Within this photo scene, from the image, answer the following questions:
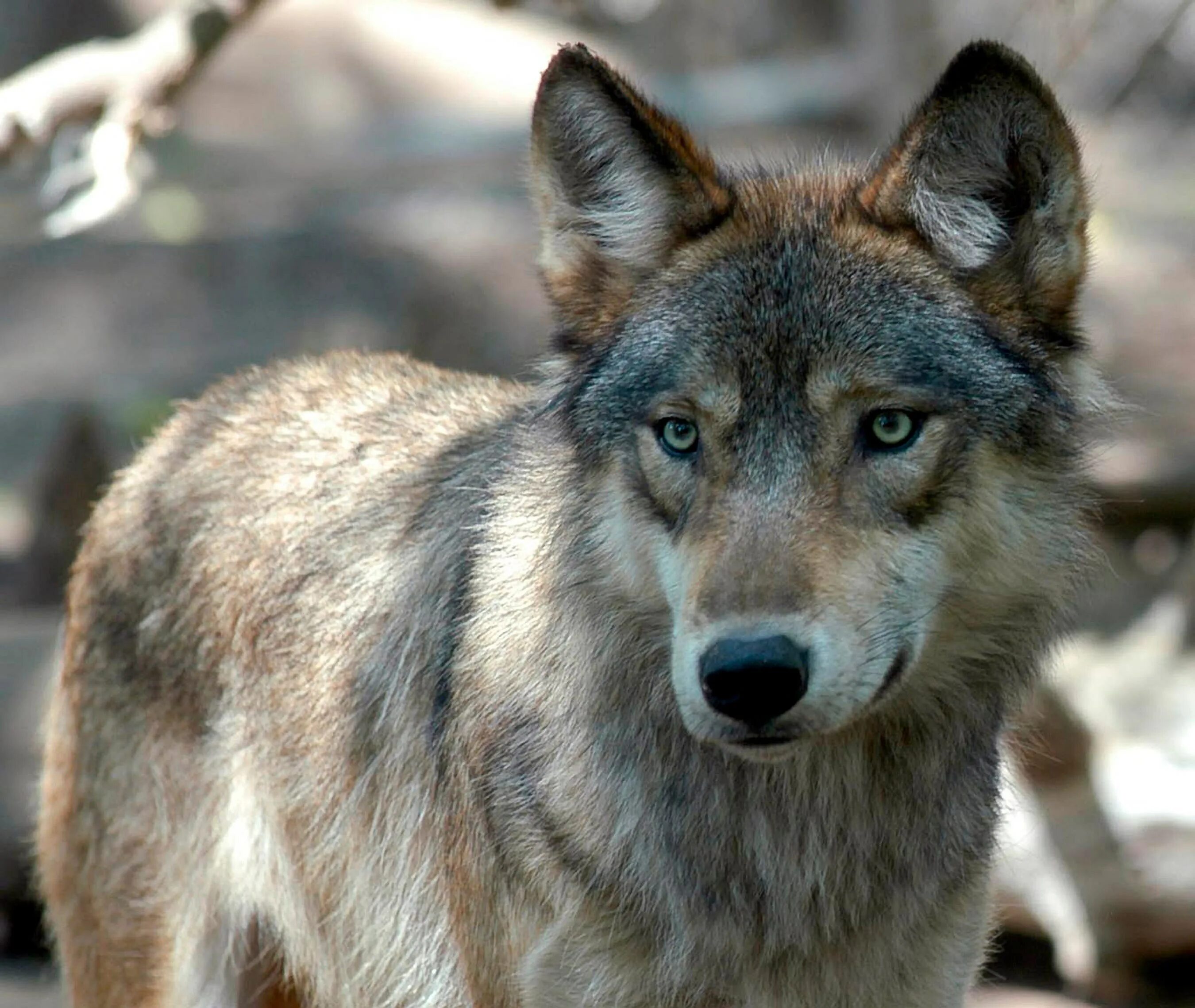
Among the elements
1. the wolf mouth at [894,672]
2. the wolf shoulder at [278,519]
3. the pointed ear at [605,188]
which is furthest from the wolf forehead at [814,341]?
the wolf shoulder at [278,519]

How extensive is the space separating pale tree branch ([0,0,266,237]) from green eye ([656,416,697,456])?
276 centimetres

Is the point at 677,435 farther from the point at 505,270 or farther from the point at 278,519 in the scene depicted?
the point at 505,270

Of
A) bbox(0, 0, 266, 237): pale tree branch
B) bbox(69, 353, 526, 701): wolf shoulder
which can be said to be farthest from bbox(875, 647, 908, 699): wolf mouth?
bbox(0, 0, 266, 237): pale tree branch

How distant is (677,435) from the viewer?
3.67m

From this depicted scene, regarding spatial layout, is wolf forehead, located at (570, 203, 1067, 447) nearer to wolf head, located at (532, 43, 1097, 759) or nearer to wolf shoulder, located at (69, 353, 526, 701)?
wolf head, located at (532, 43, 1097, 759)

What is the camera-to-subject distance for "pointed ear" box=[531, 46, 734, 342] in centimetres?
386

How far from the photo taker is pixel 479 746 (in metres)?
4.14

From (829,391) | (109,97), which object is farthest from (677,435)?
(109,97)

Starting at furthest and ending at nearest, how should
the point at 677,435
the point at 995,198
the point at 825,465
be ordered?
the point at 995,198, the point at 677,435, the point at 825,465

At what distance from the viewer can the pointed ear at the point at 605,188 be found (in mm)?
3863

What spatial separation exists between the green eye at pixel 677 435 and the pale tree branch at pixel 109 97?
9.04 feet

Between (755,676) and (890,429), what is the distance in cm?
64

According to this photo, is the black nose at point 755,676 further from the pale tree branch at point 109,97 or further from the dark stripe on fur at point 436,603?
the pale tree branch at point 109,97

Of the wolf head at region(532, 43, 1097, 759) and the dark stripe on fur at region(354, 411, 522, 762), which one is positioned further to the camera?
the dark stripe on fur at region(354, 411, 522, 762)
